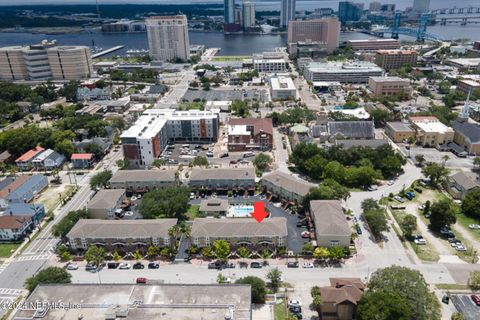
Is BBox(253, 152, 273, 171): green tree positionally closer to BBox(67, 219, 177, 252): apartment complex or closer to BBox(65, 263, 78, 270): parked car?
BBox(67, 219, 177, 252): apartment complex

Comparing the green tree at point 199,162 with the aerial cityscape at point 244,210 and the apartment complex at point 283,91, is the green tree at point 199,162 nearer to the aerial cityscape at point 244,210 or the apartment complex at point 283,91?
the aerial cityscape at point 244,210

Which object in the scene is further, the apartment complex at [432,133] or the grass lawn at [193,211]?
the apartment complex at [432,133]

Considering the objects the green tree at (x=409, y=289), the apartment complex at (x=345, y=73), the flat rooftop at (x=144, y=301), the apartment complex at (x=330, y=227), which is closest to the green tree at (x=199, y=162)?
the apartment complex at (x=330, y=227)

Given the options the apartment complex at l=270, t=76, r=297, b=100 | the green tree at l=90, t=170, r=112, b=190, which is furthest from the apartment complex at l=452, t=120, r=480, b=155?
the green tree at l=90, t=170, r=112, b=190

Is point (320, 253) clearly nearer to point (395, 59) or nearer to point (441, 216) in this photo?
point (441, 216)

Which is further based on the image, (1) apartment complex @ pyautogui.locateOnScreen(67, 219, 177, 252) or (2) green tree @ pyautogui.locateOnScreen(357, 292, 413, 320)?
(1) apartment complex @ pyautogui.locateOnScreen(67, 219, 177, 252)

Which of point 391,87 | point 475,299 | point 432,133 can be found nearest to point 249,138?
point 432,133
